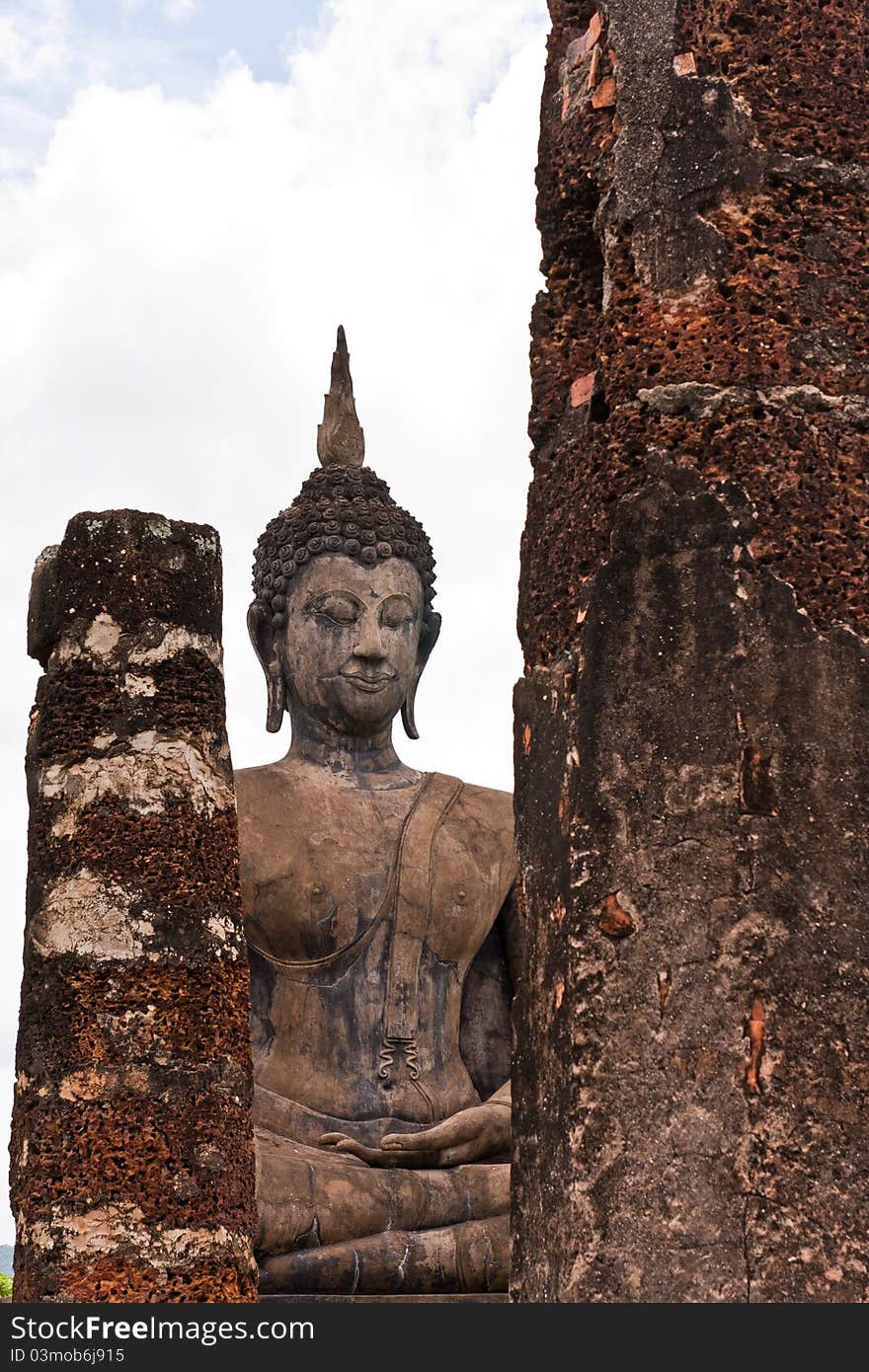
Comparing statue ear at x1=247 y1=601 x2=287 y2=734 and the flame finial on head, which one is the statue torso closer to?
statue ear at x1=247 y1=601 x2=287 y2=734

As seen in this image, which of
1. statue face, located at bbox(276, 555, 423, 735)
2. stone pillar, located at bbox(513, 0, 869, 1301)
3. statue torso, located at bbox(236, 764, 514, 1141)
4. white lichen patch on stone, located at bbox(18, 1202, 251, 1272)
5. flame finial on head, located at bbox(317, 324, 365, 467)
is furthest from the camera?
→ flame finial on head, located at bbox(317, 324, 365, 467)

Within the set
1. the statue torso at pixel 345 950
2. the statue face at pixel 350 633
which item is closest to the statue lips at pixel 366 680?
the statue face at pixel 350 633

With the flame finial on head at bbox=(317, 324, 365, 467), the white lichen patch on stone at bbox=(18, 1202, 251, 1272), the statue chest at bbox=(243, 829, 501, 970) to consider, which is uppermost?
the flame finial on head at bbox=(317, 324, 365, 467)

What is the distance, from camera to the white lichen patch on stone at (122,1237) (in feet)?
18.9

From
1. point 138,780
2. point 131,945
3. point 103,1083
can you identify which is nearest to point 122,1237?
point 103,1083

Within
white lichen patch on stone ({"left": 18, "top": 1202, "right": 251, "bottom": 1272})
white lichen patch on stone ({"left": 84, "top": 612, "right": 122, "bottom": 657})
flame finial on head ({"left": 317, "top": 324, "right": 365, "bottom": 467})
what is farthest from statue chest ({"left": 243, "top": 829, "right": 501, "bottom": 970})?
white lichen patch on stone ({"left": 18, "top": 1202, "right": 251, "bottom": 1272})

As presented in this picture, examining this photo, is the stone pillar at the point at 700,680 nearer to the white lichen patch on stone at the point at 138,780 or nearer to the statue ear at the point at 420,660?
the white lichen patch on stone at the point at 138,780

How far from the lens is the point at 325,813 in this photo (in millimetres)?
8703

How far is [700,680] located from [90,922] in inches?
89.1

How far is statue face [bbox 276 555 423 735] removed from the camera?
8.83m

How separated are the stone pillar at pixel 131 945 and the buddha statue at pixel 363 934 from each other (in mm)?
1781

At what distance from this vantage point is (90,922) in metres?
6.00

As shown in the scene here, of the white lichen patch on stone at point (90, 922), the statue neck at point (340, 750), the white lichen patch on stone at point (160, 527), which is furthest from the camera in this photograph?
the statue neck at point (340, 750)

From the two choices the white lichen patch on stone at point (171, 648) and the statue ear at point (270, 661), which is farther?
the statue ear at point (270, 661)
